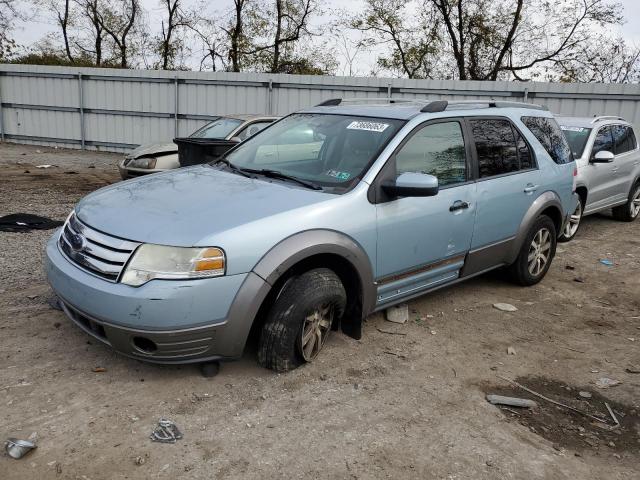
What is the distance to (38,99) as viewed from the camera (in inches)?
663

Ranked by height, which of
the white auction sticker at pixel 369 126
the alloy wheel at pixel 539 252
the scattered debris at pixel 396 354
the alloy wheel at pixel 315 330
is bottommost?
the scattered debris at pixel 396 354

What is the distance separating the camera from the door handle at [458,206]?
4.04m

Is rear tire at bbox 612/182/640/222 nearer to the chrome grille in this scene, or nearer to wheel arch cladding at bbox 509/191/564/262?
wheel arch cladding at bbox 509/191/564/262

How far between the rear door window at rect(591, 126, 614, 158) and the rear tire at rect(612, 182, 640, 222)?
3.83 feet

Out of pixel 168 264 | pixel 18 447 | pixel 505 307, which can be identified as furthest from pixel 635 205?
pixel 18 447

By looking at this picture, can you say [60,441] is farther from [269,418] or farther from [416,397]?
[416,397]

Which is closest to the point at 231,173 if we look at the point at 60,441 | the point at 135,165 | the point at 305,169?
the point at 305,169

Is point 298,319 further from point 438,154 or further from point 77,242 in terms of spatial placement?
point 438,154

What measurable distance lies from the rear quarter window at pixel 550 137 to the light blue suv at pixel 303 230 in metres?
0.07

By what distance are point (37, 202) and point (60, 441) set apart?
6514mm

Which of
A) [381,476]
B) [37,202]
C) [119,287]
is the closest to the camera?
[381,476]

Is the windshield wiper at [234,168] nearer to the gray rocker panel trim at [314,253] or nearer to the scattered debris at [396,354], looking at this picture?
the gray rocker panel trim at [314,253]

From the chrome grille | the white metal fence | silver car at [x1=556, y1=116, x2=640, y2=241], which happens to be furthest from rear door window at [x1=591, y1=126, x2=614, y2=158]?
the chrome grille

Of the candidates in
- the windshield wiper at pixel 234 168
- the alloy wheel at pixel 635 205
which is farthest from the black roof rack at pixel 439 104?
the alloy wheel at pixel 635 205
